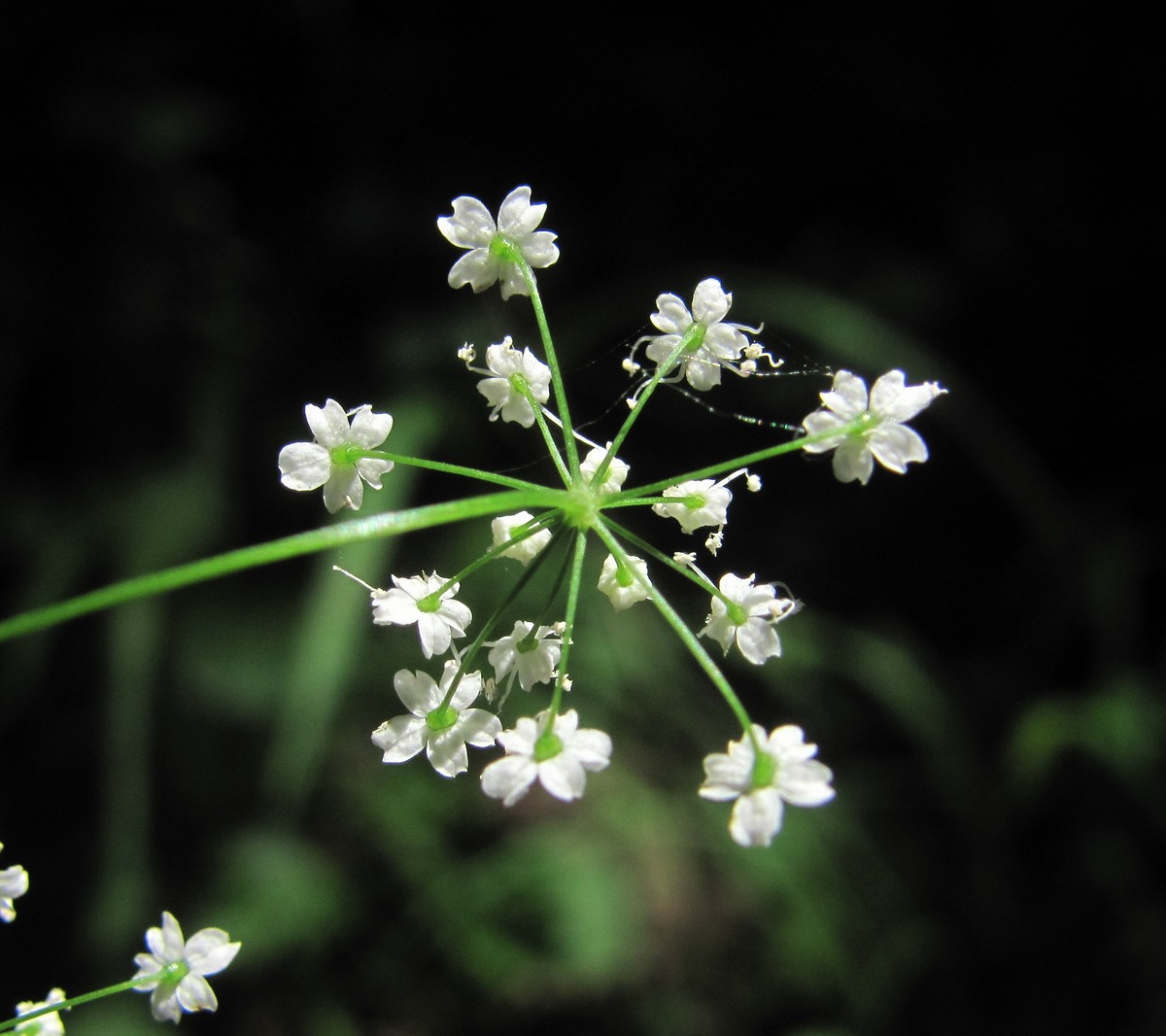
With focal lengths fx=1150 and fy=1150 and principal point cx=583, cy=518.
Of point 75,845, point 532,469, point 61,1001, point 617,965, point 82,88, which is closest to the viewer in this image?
point 61,1001

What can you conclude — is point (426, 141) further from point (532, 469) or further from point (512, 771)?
point (512, 771)

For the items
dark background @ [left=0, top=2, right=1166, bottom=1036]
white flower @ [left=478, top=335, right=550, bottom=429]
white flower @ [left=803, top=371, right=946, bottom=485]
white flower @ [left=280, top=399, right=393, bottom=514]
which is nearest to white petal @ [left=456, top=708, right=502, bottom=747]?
white flower @ [left=280, top=399, right=393, bottom=514]

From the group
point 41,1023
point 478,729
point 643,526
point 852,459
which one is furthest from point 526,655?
point 643,526

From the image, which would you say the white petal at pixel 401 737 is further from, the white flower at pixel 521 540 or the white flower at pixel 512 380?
the white flower at pixel 512 380

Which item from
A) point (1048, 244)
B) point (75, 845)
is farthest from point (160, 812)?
point (1048, 244)

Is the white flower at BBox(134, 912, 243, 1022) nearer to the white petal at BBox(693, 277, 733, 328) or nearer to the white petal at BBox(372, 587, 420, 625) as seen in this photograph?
the white petal at BBox(372, 587, 420, 625)

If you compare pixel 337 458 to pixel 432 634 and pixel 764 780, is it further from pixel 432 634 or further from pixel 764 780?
pixel 764 780
